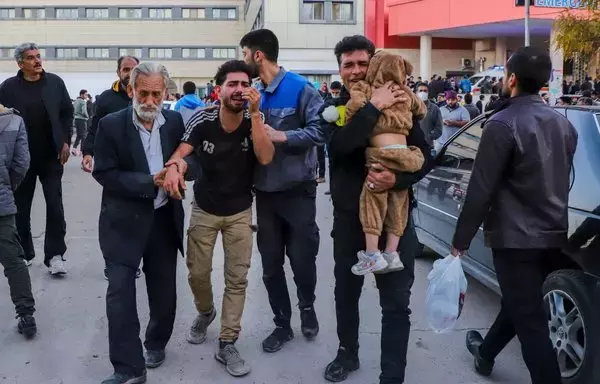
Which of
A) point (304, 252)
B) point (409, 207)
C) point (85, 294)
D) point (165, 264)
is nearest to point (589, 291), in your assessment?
point (409, 207)

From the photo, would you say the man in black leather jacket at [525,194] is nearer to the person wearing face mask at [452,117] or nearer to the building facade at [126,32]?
the person wearing face mask at [452,117]

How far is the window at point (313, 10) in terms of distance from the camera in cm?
3900

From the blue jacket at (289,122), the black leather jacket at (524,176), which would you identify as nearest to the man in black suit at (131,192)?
the blue jacket at (289,122)

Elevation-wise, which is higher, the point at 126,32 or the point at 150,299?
the point at 126,32

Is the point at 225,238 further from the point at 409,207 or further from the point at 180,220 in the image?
the point at 409,207

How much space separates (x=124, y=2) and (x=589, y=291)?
62.0 m

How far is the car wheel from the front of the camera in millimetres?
3543

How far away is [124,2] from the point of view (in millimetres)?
60719

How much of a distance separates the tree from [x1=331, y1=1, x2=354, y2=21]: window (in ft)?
97.1

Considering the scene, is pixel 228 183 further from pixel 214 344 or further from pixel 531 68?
pixel 531 68

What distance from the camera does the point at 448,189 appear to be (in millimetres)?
5723

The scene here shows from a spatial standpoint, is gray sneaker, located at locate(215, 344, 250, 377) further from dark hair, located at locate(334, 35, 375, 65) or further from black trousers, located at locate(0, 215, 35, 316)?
dark hair, located at locate(334, 35, 375, 65)

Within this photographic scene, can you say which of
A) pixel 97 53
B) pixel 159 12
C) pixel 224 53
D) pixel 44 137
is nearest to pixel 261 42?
pixel 44 137

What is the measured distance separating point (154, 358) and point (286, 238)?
3.76 feet
